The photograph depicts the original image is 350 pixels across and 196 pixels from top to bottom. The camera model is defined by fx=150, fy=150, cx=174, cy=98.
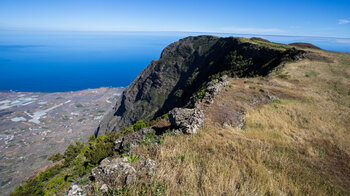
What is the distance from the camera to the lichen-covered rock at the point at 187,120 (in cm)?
761

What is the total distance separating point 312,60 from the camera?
1206 inches

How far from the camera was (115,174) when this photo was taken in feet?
14.5

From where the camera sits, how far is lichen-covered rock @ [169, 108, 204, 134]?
25.0ft

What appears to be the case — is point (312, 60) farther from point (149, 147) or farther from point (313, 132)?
point (149, 147)

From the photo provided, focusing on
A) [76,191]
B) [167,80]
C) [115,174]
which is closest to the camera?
[76,191]

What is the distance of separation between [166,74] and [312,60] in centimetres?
9695

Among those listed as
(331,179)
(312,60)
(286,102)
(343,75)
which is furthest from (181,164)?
(312,60)

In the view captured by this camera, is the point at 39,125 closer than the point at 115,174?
No

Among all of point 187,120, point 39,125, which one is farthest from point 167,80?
point 187,120

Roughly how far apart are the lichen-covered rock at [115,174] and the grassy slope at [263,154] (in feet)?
1.74

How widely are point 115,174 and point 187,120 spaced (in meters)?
4.49

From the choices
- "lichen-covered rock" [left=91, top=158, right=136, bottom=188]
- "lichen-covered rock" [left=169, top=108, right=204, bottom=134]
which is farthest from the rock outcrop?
"lichen-covered rock" [left=169, top=108, right=204, bottom=134]

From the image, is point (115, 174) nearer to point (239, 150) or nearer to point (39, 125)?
point (239, 150)

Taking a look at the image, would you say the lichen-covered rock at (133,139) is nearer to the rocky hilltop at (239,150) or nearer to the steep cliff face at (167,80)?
the rocky hilltop at (239,150)
